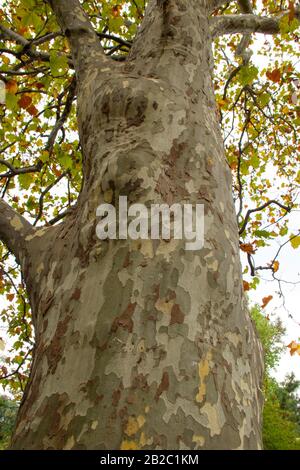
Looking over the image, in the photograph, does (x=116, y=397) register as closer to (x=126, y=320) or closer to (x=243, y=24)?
(x=126, y=320)

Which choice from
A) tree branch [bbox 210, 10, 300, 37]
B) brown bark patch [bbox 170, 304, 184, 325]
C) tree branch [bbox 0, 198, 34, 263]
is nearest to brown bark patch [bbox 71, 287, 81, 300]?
brown bark patch [bbox 170, 304, 184, 325]

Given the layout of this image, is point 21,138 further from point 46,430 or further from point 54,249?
point 46,430

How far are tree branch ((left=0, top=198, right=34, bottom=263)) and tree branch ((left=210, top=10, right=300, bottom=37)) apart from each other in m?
2.31

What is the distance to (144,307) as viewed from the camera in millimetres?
1157

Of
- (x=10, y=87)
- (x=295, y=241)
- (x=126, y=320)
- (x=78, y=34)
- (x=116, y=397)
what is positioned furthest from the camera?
(x=295, y=241)

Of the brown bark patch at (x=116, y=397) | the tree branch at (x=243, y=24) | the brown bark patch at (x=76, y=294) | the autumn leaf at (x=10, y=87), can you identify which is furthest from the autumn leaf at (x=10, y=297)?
the brown bark patch at (x=116, y=397)

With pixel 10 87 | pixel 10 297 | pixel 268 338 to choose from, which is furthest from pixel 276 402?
pixel 10 87

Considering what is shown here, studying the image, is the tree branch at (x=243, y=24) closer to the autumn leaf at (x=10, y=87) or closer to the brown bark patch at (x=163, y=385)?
the autumn leaf at (x=10, y=87)

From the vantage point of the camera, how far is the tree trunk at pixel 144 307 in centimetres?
99

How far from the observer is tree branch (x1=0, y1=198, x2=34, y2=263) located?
1812 mm

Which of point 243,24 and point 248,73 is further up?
point 243,24

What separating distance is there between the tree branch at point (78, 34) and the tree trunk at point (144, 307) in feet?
1.92

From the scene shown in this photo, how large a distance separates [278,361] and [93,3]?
90.4 feet

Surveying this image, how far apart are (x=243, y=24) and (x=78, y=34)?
182cm
